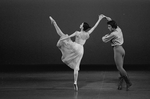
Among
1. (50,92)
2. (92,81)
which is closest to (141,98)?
(50,92)

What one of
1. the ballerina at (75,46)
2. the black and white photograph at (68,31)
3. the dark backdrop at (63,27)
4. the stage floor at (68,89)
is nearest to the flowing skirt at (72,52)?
the ballerina at (75,46)

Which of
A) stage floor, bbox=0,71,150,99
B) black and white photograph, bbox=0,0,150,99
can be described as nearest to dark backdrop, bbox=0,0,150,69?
black and white photograph, bbox=0,0,150,99

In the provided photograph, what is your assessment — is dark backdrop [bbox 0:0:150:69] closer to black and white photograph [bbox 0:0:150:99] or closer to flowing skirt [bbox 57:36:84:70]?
black and white photograph [bbox 0:0:150:99]

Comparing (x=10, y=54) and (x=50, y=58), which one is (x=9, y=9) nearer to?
(x=10, y=54)

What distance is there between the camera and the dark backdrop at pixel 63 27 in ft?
36.6

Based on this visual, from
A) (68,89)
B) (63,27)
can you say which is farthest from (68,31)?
(68,89)

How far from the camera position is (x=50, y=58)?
454 inches

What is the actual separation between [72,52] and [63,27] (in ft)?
15.8

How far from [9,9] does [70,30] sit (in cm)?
248

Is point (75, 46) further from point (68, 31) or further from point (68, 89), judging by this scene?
point (68, 31)

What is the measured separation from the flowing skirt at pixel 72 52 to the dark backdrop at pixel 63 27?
15.2 ft

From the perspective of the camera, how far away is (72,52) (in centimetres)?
662

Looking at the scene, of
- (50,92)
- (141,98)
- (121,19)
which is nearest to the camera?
(141,98)

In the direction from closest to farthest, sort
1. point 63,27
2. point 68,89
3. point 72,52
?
point 68,89
point 72,52
point 63,27
